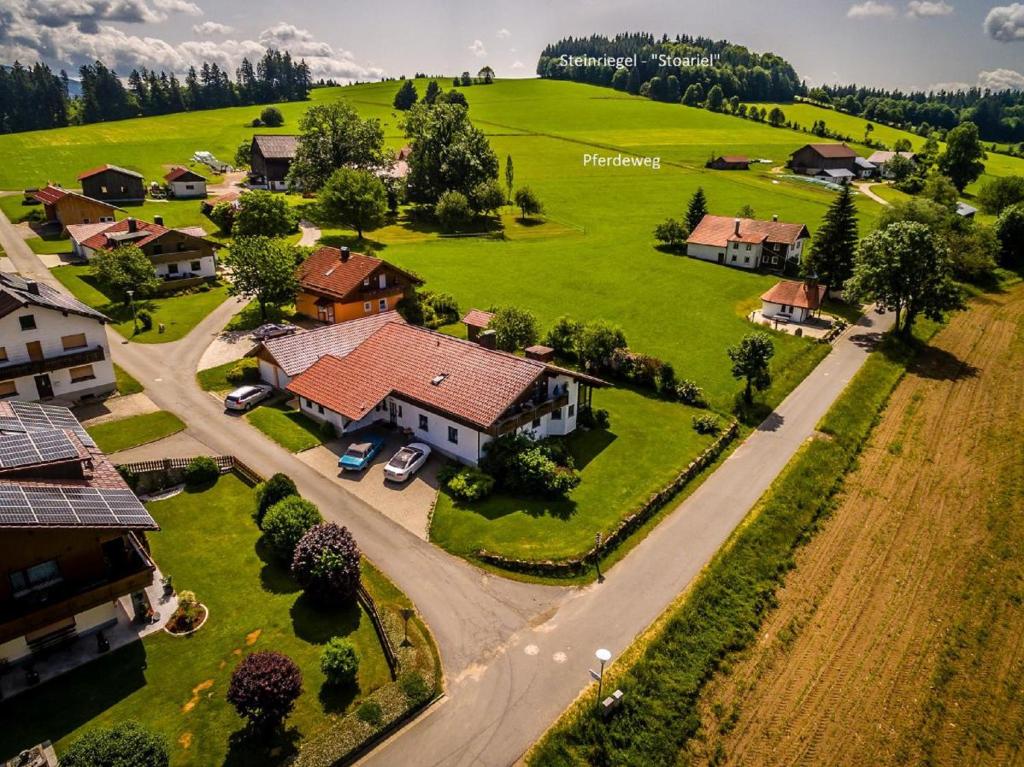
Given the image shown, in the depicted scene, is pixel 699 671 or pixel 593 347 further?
pixel 593 347

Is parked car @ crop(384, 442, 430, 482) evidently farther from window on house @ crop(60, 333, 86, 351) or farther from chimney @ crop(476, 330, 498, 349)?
window on house @ crop(60, 333, 86, 351)

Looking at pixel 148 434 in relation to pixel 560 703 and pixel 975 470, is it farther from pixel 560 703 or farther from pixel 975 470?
pixel 975 470

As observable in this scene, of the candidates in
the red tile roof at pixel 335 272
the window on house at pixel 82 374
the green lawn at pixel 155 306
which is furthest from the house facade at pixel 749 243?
the window on house at pixel 82 374

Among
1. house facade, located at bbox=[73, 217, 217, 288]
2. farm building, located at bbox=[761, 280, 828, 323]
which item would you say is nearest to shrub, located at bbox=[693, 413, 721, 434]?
farm building, located at bbox=[761, 280, 828, 323]

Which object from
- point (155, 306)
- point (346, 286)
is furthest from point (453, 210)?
point (155, 306)

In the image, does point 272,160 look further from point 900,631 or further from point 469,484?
point 900,631

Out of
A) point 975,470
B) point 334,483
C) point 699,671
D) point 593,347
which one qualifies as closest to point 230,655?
point 334,483
